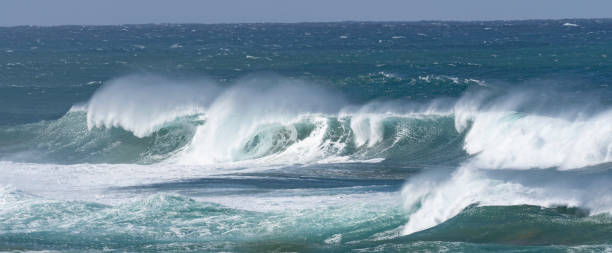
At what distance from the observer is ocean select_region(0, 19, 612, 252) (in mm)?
16906

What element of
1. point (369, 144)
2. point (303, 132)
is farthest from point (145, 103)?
point (369, 144)

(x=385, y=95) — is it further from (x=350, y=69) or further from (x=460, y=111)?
(x=350, y=69)

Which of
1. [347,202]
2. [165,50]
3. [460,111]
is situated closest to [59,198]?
[347,202]

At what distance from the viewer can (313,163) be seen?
2781cm

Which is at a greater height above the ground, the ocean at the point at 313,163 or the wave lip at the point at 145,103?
→ the wave lip at the point at 145,103

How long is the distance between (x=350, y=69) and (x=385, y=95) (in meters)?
17.2

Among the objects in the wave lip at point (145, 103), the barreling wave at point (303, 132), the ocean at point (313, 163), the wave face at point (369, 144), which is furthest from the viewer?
the wave lip at point (145, 103)

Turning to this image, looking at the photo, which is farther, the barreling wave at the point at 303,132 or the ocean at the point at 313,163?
the barreling wave at the point at 303,132

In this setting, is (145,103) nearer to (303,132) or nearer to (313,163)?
(303,132)

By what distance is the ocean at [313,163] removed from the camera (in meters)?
16.9

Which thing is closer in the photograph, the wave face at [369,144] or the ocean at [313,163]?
the ocean at [313,163]

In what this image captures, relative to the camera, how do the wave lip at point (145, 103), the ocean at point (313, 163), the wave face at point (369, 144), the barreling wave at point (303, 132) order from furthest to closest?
the wave lip at point (145, 103) → the barreling wave at point (303, 132) → the wave face at point (369, 144) → the ocean at point (313, 163)

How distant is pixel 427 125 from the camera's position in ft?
106

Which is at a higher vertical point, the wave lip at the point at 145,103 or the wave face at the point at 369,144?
the wave lip at the point at 145,103
